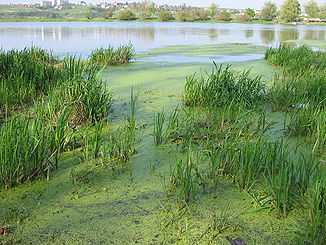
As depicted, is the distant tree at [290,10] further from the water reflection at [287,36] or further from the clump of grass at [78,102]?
the clump of grass at [78,102]

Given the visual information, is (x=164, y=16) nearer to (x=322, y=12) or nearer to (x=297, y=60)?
(x=322, y=12)

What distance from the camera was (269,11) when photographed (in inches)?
2004

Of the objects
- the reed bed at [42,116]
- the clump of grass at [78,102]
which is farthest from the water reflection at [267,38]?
the clump of grass at [78,102]

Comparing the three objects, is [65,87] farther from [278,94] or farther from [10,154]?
[278,94]

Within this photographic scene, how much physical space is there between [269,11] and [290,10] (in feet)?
29.4

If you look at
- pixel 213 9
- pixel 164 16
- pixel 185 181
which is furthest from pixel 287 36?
pixel 213 9

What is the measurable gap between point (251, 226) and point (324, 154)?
1.12 m

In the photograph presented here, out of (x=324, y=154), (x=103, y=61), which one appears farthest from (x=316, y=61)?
(x=324, y=154)

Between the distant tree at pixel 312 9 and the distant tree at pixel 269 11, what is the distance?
4.50 metres

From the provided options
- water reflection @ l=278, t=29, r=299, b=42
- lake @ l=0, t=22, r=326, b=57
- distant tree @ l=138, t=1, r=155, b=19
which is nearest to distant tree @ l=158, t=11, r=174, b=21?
distant tree @ l=138, t=1, r=155, b=19

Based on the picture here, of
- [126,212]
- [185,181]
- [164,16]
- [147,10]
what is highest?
[147,10]

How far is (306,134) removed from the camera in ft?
9.66

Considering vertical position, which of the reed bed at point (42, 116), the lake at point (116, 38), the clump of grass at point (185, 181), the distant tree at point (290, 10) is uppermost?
the distant tree at point (290, 10)

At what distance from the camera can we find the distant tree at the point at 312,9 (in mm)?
50031
